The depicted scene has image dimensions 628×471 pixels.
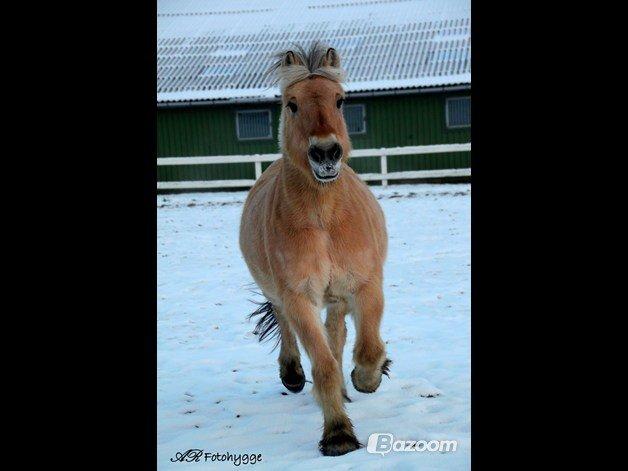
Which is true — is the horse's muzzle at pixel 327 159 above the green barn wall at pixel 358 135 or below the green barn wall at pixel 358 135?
below

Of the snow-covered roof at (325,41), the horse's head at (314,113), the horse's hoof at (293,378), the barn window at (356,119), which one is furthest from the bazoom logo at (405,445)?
Answer: the barn window at (356,119)

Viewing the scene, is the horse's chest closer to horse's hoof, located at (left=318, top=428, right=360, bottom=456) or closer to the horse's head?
the horse's head

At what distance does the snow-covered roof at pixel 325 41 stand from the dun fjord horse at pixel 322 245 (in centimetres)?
1757

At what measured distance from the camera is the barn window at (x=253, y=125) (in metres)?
23.5

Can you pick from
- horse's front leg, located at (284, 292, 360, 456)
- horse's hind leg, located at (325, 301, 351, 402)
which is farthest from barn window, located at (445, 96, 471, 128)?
horse's front leg, located at (284, 292, 360, 456)

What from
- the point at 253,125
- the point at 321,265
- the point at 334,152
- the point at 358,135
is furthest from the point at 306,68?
the point at 253,125

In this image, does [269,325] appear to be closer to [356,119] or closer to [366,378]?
[366,378]

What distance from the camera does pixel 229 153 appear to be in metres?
23.6

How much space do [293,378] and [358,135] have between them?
59.7ft

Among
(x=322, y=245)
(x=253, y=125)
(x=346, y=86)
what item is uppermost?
(x=346, y=86)

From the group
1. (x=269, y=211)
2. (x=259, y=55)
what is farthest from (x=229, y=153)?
(x=269, y=211)

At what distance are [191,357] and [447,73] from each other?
17106 mm

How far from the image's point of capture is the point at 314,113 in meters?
3.68

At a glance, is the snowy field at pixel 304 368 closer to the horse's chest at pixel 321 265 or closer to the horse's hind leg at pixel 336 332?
the horse's hind leg at pixel 336 332
